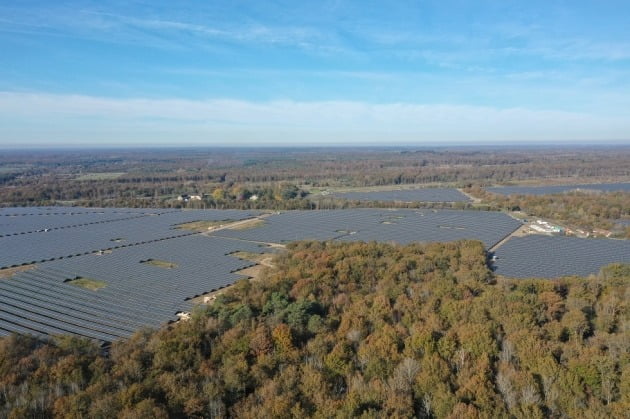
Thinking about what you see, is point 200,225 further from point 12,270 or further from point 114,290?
point 114,290

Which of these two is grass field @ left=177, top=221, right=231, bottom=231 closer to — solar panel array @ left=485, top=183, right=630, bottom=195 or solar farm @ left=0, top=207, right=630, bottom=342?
solar farm @ left=0, top=207, right=630, bottom=342

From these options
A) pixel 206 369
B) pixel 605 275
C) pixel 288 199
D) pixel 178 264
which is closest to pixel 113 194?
pixel 288 199

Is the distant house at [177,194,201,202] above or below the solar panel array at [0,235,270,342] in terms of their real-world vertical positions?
above

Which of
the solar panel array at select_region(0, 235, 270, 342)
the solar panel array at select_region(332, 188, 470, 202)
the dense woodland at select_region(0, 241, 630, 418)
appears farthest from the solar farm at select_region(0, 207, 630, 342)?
the solar panel array at select_region(332, 188, 470, 202)

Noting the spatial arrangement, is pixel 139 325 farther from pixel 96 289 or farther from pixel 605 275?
pixel 605 275

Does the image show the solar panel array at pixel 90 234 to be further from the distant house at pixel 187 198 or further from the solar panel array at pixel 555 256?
the solar panel array at pixel 555 256

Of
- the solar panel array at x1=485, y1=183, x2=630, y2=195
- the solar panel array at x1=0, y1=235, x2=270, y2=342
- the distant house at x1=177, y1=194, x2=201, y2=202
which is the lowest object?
the solar panel array at x1=0, y1=235, x2=270, y2=342

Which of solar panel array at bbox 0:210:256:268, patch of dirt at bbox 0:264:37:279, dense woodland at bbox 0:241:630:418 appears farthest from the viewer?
solar panel array at bbox 0:210:256:268

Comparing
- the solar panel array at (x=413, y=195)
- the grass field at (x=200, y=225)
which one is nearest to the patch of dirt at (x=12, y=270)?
the grass field at (x=200, y=225)
